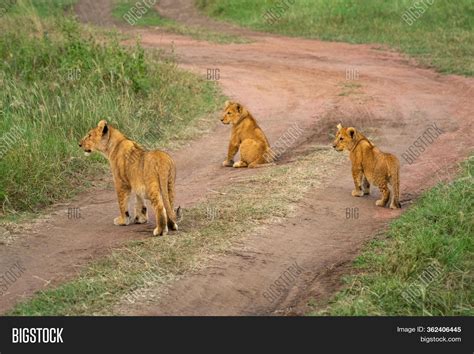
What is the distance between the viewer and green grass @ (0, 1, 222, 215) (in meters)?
12.8

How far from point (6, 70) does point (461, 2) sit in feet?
48.5

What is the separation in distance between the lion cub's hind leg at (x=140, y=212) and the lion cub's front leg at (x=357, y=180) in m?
2.77

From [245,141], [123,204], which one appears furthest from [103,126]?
[245,141]

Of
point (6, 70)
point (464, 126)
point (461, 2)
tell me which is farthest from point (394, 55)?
point (6, 70)

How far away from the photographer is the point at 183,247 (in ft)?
33.0

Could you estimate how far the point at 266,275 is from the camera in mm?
9422

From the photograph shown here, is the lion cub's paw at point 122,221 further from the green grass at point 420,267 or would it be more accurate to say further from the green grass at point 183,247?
the green grass at point 420,267

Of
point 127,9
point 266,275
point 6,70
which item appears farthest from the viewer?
point 127,9

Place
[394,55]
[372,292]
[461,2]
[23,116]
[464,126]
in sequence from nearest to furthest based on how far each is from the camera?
[372,292] → [23,116] → [464,126] → [394,55] → [461,2]

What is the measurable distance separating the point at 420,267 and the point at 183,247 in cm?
243

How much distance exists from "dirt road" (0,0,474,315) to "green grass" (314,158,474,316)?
0.31m

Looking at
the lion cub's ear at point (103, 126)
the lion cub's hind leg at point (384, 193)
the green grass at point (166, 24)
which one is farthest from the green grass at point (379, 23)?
the lion cub's ear at point (103, 126)
